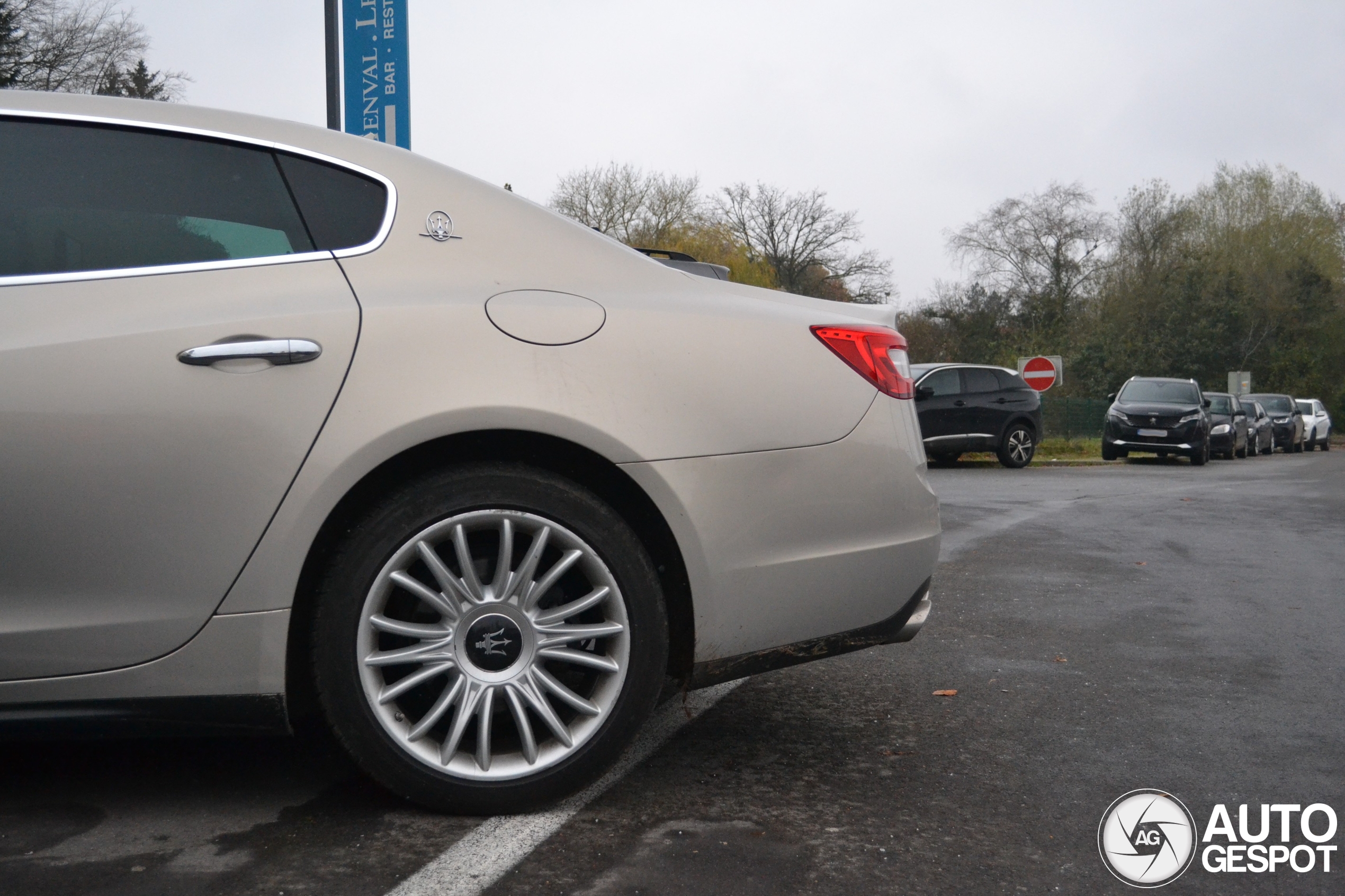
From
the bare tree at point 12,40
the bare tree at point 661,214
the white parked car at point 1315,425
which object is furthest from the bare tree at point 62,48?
the white parked car at point 1315,425

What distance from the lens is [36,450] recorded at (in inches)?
105

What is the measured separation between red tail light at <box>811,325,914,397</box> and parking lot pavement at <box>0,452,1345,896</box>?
1073 millimetres

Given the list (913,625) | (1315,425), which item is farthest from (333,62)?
(1315,425)

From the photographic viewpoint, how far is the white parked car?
40969 mm

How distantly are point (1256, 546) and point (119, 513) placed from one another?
8386mm

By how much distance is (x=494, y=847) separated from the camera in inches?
108

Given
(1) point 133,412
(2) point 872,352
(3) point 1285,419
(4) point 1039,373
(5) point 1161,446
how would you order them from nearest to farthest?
(1) point 133,412 → (2) point 872,352 → (5) point 1161,446 → (4) point 1039,373 → (3) point 1285,419

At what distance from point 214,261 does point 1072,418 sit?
31473mm

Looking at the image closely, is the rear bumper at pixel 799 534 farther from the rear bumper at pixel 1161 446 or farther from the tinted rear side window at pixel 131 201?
the rear bumper at pixel 1161 446

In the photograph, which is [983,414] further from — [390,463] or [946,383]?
[390,463]

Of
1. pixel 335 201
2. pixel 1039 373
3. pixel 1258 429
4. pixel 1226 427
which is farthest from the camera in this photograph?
pixel 1258 429

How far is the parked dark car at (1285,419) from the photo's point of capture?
37.5 metres

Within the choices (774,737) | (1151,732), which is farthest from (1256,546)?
(774,737)

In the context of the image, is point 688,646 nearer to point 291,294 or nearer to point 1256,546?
point 291,294
